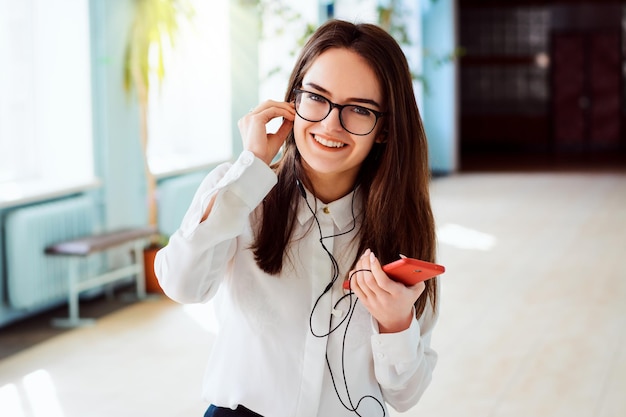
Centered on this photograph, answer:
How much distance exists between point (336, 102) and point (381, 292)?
1.33 ft

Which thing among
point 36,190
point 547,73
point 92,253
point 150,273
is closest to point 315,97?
point 92,253

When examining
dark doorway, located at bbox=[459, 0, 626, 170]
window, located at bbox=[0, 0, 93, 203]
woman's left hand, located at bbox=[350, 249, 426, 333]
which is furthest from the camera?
dark doorway, located at bbox=[459, 0, 626, 170]

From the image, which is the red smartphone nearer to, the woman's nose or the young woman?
the young woman

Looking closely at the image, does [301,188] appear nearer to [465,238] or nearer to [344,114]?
[344,114]

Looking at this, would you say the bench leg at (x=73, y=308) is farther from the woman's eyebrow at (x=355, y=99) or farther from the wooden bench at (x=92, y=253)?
the woman's eyebrow at (x=355, y=99)

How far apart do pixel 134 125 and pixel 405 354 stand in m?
5.42

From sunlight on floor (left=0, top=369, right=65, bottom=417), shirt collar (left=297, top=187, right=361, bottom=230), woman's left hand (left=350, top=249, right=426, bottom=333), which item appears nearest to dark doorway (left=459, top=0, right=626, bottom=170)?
sunlight on floor (left=0, top=369, right=65, bottom=417)

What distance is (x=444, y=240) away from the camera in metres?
9.30

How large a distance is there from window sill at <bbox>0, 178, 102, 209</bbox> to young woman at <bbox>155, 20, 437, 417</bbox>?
159 inches

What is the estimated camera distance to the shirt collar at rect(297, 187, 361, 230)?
200 centimetres

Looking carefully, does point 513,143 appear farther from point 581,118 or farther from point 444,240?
point 444,240

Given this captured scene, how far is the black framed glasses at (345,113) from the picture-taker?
74.2 inches

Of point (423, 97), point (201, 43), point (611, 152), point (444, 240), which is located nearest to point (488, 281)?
point (444, 240)

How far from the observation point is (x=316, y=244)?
198 cm
